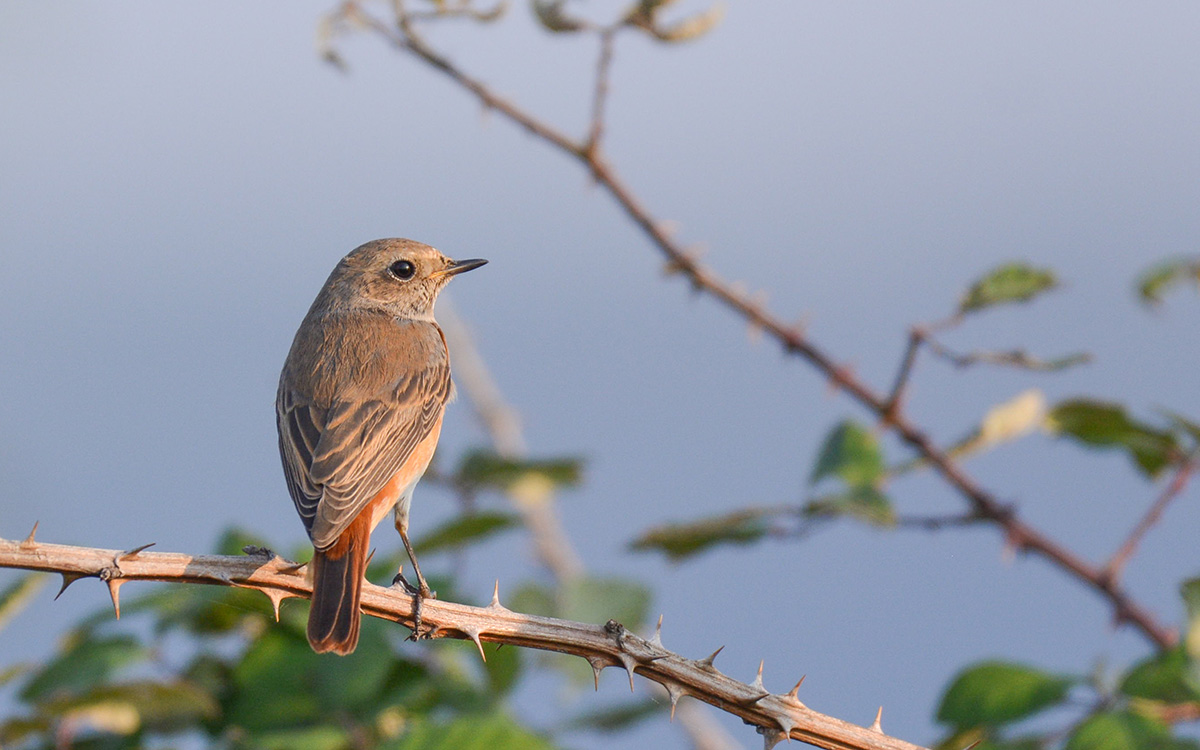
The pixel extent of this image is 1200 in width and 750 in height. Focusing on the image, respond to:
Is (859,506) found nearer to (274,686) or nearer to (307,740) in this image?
(307,740)

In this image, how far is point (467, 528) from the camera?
4043 millimetres

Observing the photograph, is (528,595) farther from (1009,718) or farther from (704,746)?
(1009,718)

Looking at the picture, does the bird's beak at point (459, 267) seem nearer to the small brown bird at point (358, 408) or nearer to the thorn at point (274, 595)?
the small brown bird at point (358, 408)

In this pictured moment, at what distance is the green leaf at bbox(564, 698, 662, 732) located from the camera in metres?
4.14

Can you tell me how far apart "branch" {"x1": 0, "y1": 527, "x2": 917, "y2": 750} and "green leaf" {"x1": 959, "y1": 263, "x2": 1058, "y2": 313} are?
1.77 m

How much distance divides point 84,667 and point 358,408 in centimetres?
126

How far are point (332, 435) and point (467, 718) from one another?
120cm

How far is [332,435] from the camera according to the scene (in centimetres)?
405

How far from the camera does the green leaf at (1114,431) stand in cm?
371

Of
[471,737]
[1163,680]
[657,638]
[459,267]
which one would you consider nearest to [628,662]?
[657,638]

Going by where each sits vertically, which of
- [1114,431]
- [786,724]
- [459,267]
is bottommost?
[786,724]

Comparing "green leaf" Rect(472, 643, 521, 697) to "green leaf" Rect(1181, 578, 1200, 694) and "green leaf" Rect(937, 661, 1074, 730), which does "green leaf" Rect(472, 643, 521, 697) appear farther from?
"green leaf" Rect(1181, 578, 1200, 694)

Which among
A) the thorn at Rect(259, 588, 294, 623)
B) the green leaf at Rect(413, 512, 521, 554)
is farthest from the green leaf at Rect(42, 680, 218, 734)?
the thorn at Rect(259, 588, 294, 623)

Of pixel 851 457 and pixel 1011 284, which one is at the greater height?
pixel 1011 284
